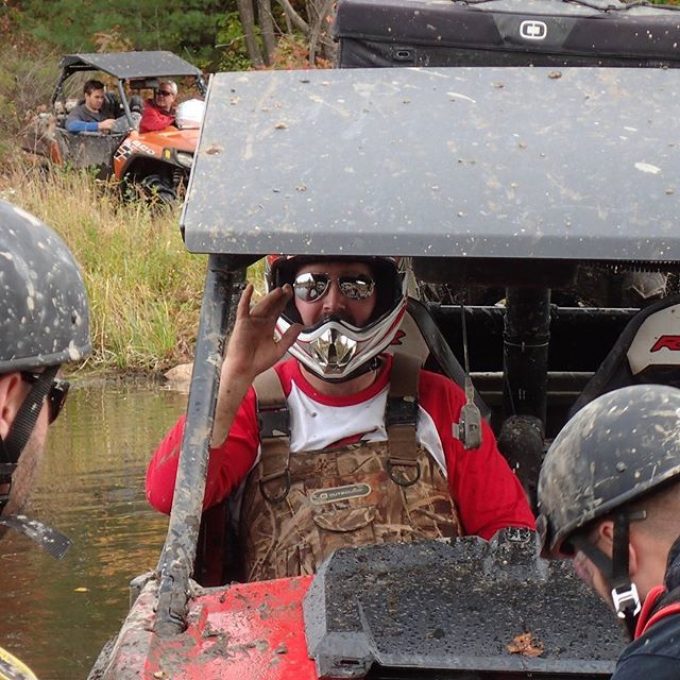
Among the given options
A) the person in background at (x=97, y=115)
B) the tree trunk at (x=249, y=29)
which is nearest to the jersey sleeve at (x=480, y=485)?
the person in background at (x=97, y=115)

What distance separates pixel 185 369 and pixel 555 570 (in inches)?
346

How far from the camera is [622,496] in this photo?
2.39 meters

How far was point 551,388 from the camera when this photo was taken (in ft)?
19.3

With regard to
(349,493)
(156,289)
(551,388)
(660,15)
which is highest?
(660,15)

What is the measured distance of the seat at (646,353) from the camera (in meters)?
4.64

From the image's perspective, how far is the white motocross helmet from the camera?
4168 millimetres

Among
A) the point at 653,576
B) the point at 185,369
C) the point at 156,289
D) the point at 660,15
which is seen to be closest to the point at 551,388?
the point at 660,15

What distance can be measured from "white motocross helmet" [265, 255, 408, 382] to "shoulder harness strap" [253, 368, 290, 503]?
165 mm

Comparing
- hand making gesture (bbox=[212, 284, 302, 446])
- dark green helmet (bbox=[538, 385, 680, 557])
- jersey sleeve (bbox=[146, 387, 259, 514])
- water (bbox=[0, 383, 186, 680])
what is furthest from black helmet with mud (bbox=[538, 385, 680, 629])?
water (bbox=[0, 383, 186, 680])

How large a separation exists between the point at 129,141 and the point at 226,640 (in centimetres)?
1600

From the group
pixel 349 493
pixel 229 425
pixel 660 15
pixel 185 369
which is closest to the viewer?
pixel 229 425

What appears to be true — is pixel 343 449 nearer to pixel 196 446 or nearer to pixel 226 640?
pixel 196 446

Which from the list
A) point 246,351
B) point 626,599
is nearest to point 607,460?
point 626,599

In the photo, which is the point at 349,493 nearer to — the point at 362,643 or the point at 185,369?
the point at 362,643
